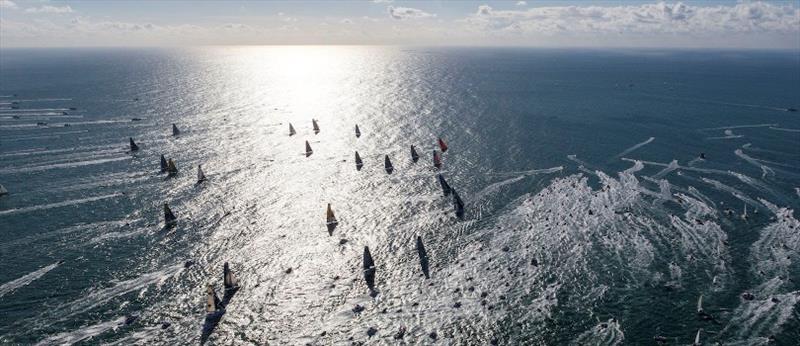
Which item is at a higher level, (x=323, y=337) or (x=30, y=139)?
(x=30, y=139)

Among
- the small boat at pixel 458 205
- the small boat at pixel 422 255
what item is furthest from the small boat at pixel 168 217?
the small boat at pixel 458 205

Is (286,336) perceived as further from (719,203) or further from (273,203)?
(719,203)

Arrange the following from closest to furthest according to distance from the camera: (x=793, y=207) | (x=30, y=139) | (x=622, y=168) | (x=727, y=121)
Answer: (x=793, y=207) < (x=622, y=168) < (x=30, y=139) < (x=727, y=121)

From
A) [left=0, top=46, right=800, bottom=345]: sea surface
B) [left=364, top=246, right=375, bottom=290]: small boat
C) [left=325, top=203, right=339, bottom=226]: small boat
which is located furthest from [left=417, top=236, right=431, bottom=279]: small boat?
[left=325, top=203, right=339, bottom=226]: small boat

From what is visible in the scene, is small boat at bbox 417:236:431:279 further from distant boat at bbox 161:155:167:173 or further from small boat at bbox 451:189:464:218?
distant boat at bbox 161:155:167:173

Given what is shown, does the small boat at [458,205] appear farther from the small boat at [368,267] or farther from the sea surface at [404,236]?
the small boat at [368,267]

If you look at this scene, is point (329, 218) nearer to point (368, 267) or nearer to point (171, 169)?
point (368, 267)

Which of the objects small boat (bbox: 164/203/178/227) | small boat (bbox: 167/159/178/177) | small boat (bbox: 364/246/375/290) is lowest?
small boat (bbox: 364/246/375/290)

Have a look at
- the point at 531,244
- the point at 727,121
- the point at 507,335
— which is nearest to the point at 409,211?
the point at 531,244
